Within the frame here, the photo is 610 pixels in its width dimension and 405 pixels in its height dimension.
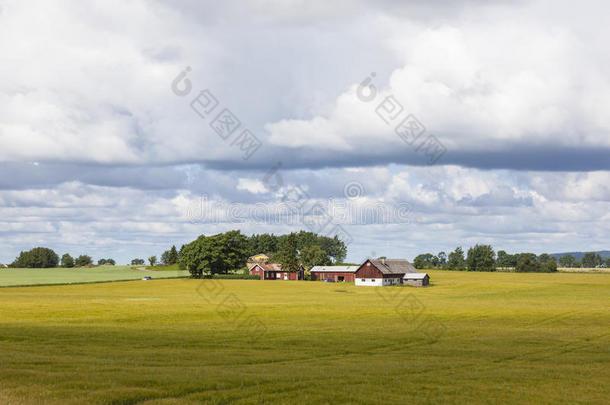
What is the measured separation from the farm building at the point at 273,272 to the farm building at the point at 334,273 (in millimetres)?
4988

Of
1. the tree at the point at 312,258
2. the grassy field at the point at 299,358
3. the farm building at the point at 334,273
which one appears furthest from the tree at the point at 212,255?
the grassy field at the point at 299,358

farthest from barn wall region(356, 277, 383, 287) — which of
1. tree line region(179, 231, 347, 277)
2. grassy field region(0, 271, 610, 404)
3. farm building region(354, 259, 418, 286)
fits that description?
grassy field region(0, 271, 610, 404)

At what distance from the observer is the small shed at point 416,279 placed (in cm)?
14750

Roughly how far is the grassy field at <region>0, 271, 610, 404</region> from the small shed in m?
85.0

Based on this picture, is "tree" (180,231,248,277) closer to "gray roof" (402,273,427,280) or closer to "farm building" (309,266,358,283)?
"farm building" (309,266,358,283)

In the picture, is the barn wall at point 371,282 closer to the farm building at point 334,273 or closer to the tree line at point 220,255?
the farm building at point 334,273

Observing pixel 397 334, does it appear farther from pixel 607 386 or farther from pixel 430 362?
pixel 607 386

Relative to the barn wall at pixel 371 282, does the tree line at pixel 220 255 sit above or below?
above

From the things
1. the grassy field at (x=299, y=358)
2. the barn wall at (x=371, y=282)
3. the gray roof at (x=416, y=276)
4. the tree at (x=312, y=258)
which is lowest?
the grassy field at (x=299, y=358)

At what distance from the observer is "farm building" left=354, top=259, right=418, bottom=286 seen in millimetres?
150250

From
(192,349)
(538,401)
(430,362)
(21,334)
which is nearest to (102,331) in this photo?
(21,334)

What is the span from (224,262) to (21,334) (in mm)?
131126

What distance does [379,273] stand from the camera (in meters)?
151

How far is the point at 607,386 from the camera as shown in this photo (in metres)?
25.5
